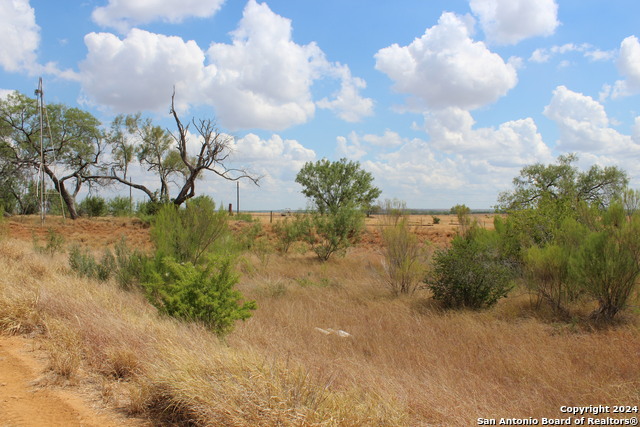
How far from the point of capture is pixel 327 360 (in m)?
6.00

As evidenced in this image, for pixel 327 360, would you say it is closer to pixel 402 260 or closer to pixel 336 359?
pixel 336 359

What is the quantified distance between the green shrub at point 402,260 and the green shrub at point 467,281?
3.84 feet

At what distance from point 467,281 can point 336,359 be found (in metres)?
5.77

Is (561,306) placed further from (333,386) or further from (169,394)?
(169,394)

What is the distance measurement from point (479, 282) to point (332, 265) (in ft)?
29.1

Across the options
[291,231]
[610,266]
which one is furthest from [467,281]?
[291,231]

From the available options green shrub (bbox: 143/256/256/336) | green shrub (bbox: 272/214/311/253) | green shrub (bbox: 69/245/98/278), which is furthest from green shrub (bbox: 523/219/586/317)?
green shrub (bbox: 272/214/311/253)

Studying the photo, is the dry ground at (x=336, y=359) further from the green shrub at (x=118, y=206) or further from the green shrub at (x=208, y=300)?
the green shrub at (x=118, y=206)

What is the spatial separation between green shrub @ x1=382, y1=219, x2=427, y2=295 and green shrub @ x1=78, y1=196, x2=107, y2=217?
31.1m

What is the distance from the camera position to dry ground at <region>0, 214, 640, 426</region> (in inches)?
159

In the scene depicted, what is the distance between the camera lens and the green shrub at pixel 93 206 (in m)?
37.1

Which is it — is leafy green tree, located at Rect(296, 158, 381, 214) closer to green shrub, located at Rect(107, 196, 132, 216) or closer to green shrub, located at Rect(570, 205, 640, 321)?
green shrub, located at Rect(107, 196, 132, 216)

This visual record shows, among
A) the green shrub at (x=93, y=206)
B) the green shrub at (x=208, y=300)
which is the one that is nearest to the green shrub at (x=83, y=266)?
the green shrub at (x=208, y=300)

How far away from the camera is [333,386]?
467 cm
